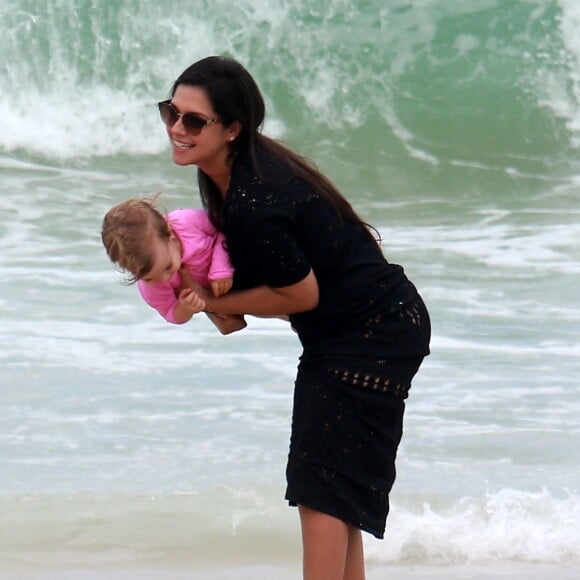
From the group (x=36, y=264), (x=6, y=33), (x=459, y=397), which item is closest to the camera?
(x=459, y=397)

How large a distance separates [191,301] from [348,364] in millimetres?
351

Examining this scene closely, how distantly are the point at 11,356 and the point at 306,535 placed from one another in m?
3.24

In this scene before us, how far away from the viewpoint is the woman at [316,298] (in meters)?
2.67

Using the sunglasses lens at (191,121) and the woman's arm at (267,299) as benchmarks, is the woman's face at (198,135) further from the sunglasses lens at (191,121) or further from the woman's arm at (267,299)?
the woman's arm at (267,299)

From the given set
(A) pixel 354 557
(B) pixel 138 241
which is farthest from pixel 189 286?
(A) pixel 354 557

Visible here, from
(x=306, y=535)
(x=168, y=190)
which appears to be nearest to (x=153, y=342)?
(x=306, y=535)

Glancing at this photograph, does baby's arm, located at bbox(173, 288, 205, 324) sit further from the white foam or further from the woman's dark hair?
the white foam

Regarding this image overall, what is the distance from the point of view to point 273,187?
2.64m

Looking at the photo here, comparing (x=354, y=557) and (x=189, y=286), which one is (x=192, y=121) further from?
(x=354, y=557)

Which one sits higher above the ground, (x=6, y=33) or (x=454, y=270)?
(x=6, y=33)

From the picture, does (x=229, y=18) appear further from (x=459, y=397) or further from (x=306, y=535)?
(x=306, y=535)

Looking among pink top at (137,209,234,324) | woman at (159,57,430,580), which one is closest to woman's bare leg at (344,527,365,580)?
woman at (159,57,430,580)

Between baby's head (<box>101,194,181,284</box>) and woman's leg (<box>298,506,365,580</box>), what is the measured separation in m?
0.60

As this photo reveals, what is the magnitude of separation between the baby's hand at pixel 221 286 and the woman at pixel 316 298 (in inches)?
0.8
